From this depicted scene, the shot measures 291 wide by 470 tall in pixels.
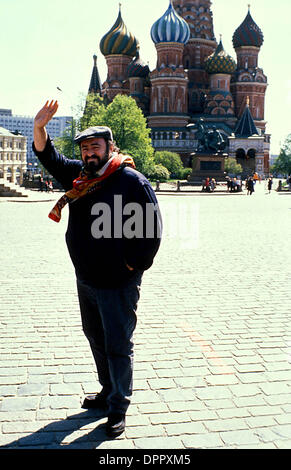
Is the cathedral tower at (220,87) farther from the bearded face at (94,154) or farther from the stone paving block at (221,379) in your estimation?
the bearded face at (94,154)

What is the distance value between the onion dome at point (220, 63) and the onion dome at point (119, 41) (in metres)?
12.9

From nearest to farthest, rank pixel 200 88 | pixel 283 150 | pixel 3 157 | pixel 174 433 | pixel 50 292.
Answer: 1. pixel 174 433
2. pixel 50 292
3. pixel 283 150
4. pixel 200 88
5. pixel 3 157

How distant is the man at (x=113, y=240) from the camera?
334cm

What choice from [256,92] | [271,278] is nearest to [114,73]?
[256,92]

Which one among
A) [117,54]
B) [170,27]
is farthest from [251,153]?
[117,54]

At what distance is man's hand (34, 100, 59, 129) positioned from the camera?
3.50 meters

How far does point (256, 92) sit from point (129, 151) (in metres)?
38.5

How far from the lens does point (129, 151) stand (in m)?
43.2

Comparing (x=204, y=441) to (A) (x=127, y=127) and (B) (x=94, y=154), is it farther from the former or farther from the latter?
(A) (x=127, y=127)

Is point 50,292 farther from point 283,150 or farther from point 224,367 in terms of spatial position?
point 283,150

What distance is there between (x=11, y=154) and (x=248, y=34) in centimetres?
4311

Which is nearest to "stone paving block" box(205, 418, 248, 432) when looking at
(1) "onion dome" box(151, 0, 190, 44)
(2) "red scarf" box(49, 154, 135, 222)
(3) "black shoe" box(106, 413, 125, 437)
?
(3) "black shoe" box(106, 413, 125, 437)

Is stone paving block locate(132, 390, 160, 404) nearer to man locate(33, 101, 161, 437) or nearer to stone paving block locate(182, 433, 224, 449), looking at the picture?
man locate(33, 101, 161, 437)

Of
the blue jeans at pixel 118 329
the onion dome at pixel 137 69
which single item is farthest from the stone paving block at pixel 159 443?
the onion dome at pixel 137 69
